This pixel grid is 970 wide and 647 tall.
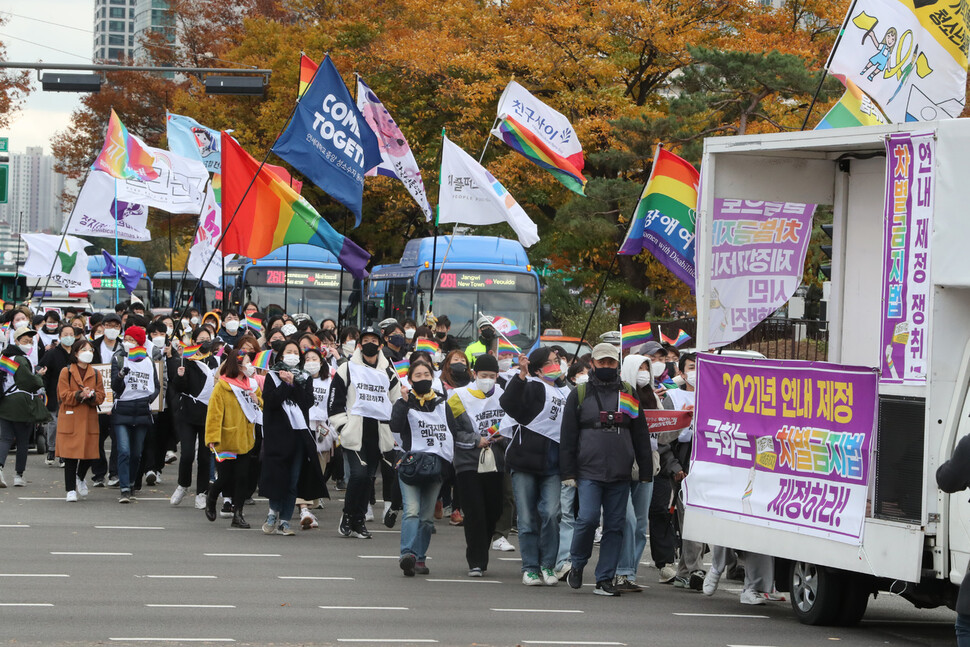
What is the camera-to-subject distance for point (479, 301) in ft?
93.4

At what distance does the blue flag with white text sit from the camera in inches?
720

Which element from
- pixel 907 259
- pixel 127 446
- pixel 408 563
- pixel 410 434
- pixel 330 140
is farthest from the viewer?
pixel 330 140

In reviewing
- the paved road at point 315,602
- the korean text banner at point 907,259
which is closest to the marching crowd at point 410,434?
the paved road at point 315,602

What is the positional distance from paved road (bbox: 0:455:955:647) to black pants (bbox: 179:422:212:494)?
1.29 metres

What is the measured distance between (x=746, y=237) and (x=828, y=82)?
17.4m

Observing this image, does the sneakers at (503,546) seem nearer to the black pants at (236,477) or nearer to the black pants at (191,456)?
the black pants at (236,477)

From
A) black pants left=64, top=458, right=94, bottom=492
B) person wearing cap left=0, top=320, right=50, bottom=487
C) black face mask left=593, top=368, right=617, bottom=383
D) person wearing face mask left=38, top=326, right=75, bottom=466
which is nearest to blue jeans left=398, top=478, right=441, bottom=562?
black face mask left=593, top=368, right=617, bottom=383

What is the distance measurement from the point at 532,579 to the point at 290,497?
3270 millimetres

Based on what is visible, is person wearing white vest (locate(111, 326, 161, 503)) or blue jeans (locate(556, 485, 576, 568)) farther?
person wearing white vest (locate(111, 326, 161, 503))

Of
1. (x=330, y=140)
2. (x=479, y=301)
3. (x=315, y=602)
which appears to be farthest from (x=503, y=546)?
Result: (x=479, y=301)

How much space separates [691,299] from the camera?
34219 millimetres

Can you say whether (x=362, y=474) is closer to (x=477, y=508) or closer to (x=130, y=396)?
(x=477, y=508)

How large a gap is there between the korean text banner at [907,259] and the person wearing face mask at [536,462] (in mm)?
3086

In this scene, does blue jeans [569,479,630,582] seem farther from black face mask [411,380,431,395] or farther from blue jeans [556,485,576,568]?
black face mask [411,380,431,395]
